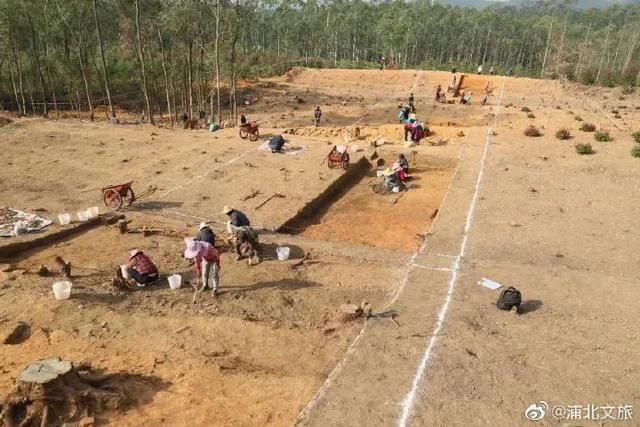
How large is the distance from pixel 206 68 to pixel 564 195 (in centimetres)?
2559

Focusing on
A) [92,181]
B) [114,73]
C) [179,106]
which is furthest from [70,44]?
[92,181]

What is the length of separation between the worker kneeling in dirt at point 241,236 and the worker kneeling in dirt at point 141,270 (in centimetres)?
195

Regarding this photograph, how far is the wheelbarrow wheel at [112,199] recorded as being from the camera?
13318mm

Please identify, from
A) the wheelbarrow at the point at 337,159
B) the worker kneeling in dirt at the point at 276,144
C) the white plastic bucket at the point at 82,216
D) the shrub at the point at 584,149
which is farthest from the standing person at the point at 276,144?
the shrub at the point at 584,149

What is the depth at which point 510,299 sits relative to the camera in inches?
339

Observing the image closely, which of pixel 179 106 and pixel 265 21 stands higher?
pixel 265 21

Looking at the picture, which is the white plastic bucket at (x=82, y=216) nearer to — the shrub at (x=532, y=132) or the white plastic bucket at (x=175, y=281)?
the white plastic bucket at (x=175, y=281)

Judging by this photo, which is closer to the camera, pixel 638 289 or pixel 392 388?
pixel 392 388

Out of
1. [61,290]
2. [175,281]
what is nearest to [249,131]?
[175,281]

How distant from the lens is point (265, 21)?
79.1 meters

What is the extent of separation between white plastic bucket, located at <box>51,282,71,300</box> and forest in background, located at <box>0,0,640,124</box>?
19.4 metres

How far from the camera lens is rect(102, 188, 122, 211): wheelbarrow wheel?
13318mm

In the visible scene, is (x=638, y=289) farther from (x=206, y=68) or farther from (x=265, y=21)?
(x=265, y=21)

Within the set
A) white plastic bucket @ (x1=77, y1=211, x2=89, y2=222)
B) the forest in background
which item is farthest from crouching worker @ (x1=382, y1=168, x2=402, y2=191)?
the forest in background
